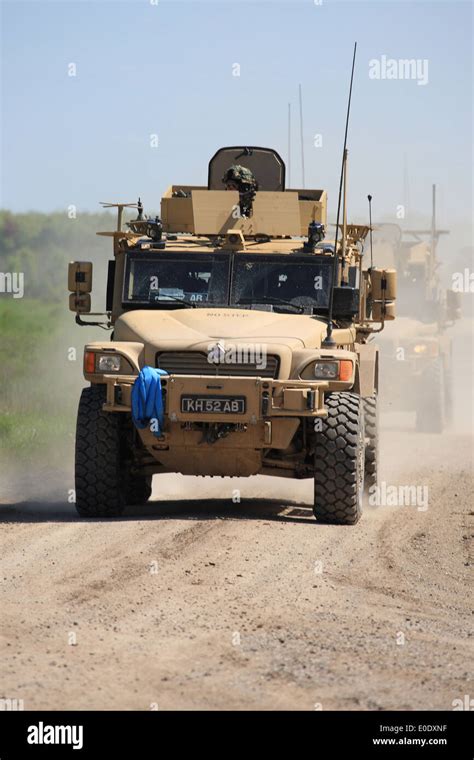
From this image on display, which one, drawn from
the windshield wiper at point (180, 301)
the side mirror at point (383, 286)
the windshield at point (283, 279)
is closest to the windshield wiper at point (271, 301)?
the windshield at point (283, 279)

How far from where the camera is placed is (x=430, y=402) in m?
23.2

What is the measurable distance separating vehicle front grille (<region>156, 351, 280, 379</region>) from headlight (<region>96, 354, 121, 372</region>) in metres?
0.33

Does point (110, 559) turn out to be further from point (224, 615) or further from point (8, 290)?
point (8, 290)

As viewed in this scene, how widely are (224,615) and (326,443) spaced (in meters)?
3.43

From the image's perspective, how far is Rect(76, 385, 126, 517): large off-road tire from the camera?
11.3 metres

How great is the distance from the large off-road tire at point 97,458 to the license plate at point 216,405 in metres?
0.88

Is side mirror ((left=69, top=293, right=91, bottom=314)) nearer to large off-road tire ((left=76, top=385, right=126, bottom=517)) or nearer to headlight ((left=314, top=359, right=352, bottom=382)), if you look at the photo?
large off-road tire ((left=76, top=385, right=126, bottom=517))

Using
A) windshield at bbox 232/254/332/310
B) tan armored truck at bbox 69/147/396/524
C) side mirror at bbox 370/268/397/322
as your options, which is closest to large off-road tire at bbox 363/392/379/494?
tan armored truck at bbox 69/147/396/524

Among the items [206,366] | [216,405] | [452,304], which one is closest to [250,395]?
[216,405]

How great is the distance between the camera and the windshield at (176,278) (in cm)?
1207

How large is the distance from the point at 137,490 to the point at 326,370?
2706mm

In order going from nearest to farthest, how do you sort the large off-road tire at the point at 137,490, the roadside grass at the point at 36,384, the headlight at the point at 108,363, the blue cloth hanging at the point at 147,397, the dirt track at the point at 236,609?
the dirt track at the point at 236,609
the blue cloth hanging at the point at 147,397
the headlight at the point at 108,363
the large off-road tire at the point at 137,490
the roadside grass at the point at 36,384

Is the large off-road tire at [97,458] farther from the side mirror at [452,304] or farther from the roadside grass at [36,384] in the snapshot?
the side mirror at [452,304]
